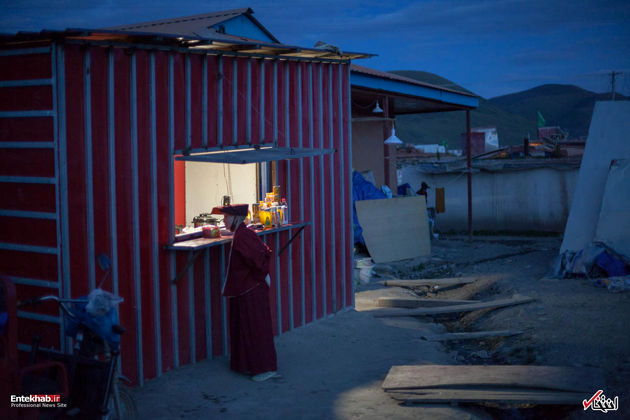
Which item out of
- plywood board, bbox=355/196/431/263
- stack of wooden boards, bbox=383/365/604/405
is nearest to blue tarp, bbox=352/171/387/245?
plywood board, bbox=355/196/431/263

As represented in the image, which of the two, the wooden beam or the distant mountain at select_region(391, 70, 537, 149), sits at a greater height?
the distant mountain at select_region(391, 70, 537, 149)

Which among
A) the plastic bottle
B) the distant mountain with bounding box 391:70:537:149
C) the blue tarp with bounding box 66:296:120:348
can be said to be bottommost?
the blue tarp with bounding box 66:296:120:348

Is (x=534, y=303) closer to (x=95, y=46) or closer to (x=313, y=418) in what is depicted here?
(x=313, y=418)

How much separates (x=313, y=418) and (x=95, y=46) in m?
3.95

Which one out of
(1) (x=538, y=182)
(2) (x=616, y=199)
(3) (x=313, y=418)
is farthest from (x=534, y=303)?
(1) (x=538, y=182)

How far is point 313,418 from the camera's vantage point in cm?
548

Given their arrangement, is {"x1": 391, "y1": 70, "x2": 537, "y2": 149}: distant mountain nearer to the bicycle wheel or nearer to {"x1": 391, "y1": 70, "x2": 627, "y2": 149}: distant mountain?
{"x1": 391, "y1": 70, "x2": 627, "y2": 149}: distant mountain

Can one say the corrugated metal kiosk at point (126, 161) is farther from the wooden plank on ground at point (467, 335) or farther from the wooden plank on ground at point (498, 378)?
the wooden plank on ground at point (467, 335)

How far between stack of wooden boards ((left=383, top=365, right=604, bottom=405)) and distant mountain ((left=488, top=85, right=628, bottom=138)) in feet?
309

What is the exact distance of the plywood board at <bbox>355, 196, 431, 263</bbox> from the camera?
46.8ft

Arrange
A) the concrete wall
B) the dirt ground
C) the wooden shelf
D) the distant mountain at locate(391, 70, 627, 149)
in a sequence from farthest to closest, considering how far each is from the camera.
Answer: the distant mountain at locate(391, 70, 627, 149), the concrete wall, the wooden shelf, the dirt ground

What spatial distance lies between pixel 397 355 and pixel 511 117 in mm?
97740

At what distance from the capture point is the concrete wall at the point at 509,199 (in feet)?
64.6

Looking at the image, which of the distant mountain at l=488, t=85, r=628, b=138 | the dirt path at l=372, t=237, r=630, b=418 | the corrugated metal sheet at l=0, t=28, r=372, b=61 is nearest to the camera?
the corrugated metal sheet at l=0, t=28, r=372, b=61
